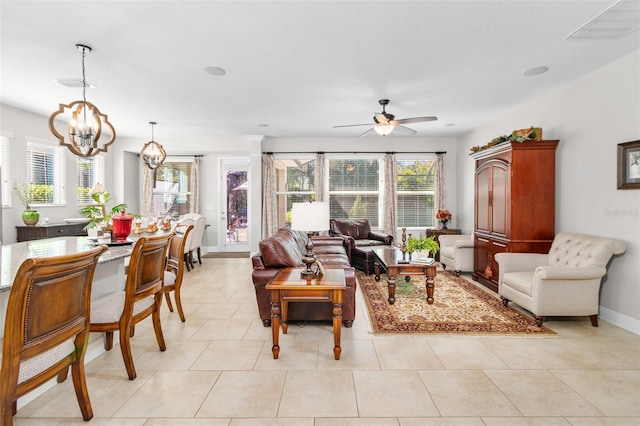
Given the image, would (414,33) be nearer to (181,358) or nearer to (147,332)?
(181,358)

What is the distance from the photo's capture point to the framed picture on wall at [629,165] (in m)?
3.13

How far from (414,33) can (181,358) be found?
3.33 meters

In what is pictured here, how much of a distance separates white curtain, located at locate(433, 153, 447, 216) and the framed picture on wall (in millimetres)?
4002

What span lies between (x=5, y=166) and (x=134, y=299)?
447 centimetres

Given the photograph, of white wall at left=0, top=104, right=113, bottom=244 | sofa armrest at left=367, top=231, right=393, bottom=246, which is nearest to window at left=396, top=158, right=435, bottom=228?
sofa armrest at left=367, top=231, right=393, bottom=246

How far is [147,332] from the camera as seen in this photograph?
10.5 feet

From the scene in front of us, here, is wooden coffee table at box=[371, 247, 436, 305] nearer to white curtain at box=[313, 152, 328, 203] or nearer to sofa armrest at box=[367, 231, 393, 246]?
sofa armrest at box=[367, 231, 393, 246]

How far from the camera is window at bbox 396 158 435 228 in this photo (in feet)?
24.7

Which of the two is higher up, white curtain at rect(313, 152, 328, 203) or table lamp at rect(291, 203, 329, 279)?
white curtain at rect(313, 152, 328, 203)

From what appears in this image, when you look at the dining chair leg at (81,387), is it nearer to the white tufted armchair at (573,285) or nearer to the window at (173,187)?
the white tufted armchair at (573,285)

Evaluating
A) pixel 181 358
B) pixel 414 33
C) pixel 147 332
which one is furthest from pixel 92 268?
pixel 414 33

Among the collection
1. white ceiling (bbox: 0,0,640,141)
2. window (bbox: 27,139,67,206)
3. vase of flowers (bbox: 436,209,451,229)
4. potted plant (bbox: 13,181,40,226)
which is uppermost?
white ceiling (bbox: 0,0,640,141)

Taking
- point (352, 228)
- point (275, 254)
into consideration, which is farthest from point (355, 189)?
point (275, 254)

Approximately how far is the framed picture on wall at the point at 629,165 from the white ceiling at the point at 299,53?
920 mm
